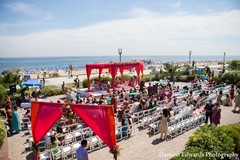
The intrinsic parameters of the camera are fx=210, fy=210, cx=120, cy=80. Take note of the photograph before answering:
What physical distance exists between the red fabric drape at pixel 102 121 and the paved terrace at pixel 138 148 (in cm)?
218

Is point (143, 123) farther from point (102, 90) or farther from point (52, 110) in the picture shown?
point (102, 90)

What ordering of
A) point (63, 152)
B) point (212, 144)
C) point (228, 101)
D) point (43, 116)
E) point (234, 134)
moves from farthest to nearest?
point (228, 101)
point (63, 152)
point (43, 116)
point (234, 134)
point (212, 144)

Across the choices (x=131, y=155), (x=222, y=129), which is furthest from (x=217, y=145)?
(x=131, y=155)

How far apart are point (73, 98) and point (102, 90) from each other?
14.6 feet

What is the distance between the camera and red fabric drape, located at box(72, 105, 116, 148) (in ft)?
20.9

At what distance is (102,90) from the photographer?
72.6ft

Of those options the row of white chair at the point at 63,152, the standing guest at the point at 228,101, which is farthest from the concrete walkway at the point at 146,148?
the standing guest at the point at 228,101

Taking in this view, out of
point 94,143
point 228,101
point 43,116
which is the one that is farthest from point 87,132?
point 228,101

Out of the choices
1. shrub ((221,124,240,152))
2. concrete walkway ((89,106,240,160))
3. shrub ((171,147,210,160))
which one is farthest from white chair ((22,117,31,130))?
shrub ((221,124,240,152))

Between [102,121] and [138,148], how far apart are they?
3331 millimetres

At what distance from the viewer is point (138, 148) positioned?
8969 millimetres

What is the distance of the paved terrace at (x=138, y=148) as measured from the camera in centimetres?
830

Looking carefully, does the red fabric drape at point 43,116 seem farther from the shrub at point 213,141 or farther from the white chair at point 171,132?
the white chair at point 171,132

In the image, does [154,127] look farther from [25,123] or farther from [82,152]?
[25,123]
